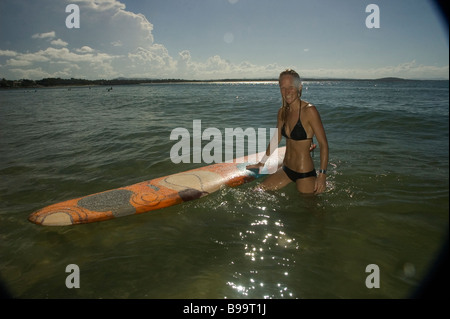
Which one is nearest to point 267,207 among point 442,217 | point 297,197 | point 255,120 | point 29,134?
point 297,197

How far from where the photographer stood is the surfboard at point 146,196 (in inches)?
142

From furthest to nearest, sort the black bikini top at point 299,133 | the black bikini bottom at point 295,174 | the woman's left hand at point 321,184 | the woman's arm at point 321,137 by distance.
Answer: the black bikini bottom at point 295,174
the black bikini top at point 299,133
the woman's left hand at point 321,184
the woman's arm at point 321,137

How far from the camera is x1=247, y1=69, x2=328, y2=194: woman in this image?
3.48 metres

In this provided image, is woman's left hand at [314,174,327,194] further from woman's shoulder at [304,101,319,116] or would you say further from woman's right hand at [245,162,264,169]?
woman's right hand at [245,162,264,169]

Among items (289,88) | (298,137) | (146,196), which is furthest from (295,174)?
(146,196)

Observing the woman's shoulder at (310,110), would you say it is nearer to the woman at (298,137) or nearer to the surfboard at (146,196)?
the woman at (298,137)

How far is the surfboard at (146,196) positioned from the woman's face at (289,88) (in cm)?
194

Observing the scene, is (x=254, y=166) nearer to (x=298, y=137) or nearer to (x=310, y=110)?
(x=298, y=137)

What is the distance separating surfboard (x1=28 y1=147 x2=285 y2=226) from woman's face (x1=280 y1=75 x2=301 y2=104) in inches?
76.2

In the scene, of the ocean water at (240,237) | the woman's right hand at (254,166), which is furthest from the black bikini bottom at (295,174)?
the woman's right hand at (254,166)

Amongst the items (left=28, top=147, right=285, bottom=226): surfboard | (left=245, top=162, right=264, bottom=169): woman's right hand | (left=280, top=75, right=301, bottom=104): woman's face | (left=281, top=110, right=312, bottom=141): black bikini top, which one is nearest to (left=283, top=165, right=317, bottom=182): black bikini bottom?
(left=281, top=110, right=312, bottom=141): black bikini top

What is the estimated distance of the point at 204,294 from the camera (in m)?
2.44

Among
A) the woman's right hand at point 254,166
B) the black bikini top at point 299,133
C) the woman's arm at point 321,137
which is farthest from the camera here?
the woman's right hand at point 254,166
